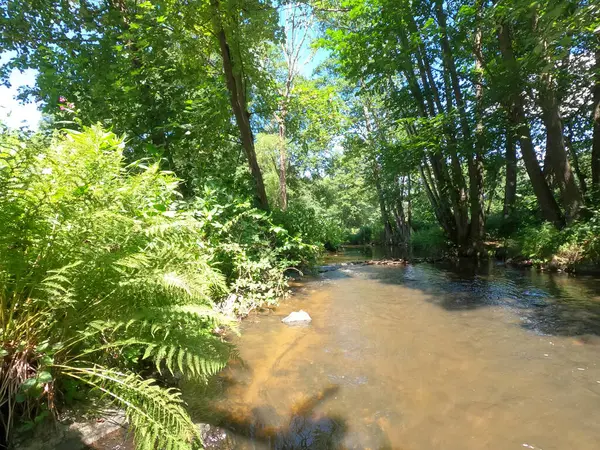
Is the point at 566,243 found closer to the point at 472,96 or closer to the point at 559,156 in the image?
the point at 559,156

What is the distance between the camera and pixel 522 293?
230 inches

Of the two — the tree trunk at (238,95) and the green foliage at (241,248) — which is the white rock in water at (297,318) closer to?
the green foliage at (241,248)

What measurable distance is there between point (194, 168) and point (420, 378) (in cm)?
579

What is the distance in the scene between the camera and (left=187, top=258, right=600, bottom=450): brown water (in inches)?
84.0

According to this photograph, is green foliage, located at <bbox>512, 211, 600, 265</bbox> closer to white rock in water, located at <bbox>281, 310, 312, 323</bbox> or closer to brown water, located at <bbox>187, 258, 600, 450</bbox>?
brown water, located at <bbox>187, 258, 600, 450</bbox>

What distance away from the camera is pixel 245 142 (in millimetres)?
7250

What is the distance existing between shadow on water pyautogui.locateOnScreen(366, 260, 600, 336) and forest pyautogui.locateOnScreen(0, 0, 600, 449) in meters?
1.39

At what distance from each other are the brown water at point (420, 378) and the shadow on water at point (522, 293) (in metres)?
0.04

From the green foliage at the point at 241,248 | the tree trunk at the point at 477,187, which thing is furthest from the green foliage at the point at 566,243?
the green foliage at the point at 241,248

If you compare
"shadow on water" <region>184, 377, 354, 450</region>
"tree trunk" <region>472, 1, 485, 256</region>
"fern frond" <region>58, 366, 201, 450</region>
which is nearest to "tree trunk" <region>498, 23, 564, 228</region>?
"tree trunk" <region>472, 1, 485, 256</region>

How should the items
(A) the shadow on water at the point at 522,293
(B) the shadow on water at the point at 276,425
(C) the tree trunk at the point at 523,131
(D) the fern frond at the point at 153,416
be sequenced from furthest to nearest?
(C) the tree trunk at the point at 523,131, (A) the shadow on water at the point at 522,293, (B) the shadow on water at the point at 276,425, (D) the fern frond at the point at 153,416

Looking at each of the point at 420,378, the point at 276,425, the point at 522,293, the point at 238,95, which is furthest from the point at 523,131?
the point at 276,425

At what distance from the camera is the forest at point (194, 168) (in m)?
1.89

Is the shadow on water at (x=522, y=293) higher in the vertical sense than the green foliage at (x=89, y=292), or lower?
lower
